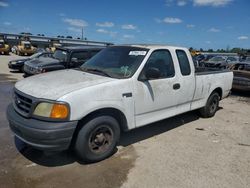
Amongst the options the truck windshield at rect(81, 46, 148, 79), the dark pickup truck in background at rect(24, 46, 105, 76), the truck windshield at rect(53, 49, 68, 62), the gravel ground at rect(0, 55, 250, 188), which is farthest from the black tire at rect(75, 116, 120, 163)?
the truck windshield at rect(53, 49, 68, 62)

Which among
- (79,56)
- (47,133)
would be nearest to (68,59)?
(79,56)

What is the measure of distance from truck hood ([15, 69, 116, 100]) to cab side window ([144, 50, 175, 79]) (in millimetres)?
1019

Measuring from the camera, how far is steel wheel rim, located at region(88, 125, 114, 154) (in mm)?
3982

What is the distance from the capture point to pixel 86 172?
3771mm

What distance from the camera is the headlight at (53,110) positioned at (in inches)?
137

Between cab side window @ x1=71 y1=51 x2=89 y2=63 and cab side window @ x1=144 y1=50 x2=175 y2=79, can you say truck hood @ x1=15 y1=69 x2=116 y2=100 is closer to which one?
cab side window @ x1=144 y1=50 x2=175 y2=79

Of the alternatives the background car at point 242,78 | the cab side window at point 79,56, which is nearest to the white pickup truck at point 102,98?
the cab side window at point 79,56

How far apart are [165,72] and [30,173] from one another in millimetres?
2988

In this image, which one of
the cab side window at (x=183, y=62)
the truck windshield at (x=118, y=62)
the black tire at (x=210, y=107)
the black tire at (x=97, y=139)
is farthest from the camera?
the black tire at (x=210, y=107)

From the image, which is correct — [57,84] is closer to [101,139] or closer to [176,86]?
[101,139]

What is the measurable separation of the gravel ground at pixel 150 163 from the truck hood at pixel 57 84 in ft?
3.72

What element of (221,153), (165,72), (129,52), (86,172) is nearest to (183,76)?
(165,72)

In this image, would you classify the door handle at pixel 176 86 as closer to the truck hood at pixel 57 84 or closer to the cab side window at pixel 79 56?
the truck hood at pixel 57 84

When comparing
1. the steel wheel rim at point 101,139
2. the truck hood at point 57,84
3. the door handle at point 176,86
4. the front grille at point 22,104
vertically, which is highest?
the truck hood at point 57,84
